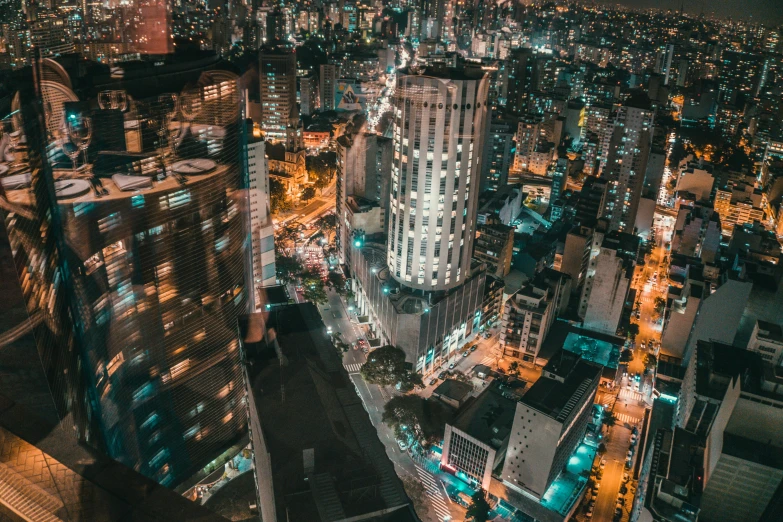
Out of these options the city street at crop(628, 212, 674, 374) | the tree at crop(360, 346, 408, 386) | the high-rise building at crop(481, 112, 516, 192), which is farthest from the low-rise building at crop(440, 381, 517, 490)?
the high-rise building at crop(481, 112, 516, 192)

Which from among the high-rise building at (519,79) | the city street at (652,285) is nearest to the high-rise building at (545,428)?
the city street at (652,285)

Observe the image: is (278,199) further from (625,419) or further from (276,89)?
(625,419)

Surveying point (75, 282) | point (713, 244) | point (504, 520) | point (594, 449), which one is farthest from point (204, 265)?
point (713, 244)

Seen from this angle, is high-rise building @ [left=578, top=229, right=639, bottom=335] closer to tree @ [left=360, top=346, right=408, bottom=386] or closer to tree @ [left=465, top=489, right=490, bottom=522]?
tree @ [left=360, top=346, right=408, bottom=386]

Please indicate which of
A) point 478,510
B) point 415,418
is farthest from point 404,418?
point 478,510

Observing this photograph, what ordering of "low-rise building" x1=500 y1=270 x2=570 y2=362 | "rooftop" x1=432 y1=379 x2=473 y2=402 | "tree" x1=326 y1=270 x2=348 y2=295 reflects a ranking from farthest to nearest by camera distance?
"tree" x1=326 y1=270 x2=348 y2=295 → "low-rise building" x1=500 y1=270 x2=570 y2=362 → "rooftop" x1=432 y1=379 x2=473 y2=402

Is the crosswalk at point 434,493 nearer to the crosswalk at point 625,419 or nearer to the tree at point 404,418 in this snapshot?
the tree at point 404,418
